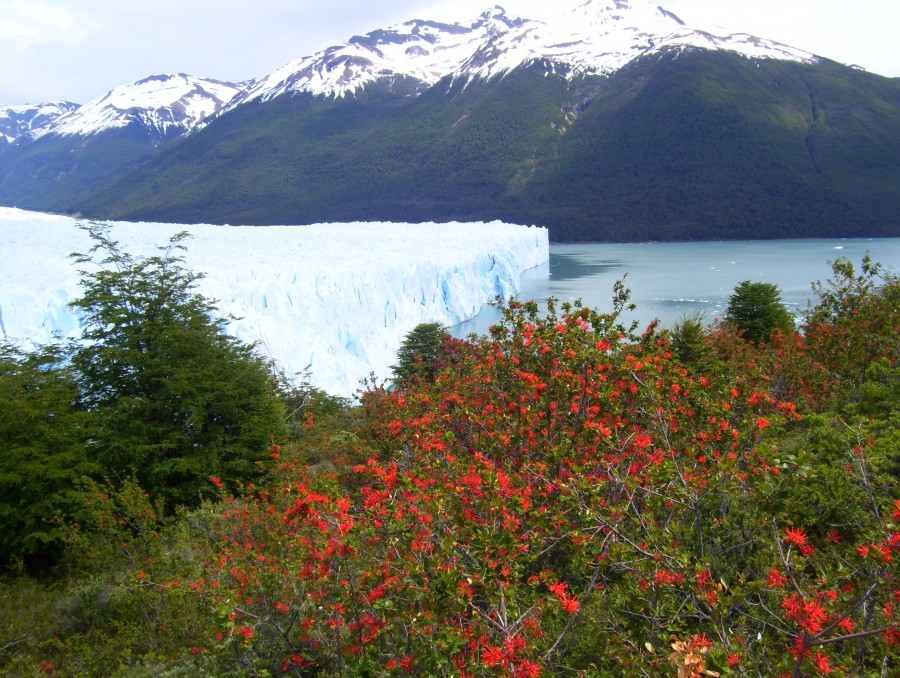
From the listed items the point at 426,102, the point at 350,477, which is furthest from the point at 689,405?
the point at 426,102

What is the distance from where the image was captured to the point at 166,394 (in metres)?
6.88

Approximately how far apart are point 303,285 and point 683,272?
3104cm

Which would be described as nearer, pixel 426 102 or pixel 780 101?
pixel 780 101

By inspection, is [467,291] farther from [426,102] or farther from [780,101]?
[426,102]

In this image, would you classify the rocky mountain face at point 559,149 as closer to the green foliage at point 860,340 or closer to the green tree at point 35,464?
the green foliage at point 860,340

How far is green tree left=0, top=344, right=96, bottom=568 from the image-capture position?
18.1 feet

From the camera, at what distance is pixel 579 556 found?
263 centimetres

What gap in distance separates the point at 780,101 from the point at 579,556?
108m

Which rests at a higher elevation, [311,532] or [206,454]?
[311,532]

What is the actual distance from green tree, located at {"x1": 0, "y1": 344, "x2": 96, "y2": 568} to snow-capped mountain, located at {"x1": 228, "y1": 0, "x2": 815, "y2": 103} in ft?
403

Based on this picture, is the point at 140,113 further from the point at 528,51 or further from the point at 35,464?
the point at 35,464

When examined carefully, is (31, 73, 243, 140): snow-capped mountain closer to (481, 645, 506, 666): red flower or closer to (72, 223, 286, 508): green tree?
(72, 223, 286, 508): green tree

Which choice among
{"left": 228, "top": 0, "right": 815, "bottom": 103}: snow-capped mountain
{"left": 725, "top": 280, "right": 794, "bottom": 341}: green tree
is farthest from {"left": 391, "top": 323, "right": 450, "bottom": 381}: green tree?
{"left": 228, "top": 0, "right": 815, "bottom": 103}: snow-capped mountain

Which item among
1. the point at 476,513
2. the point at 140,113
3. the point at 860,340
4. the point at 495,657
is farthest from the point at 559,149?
the point at 140,113
